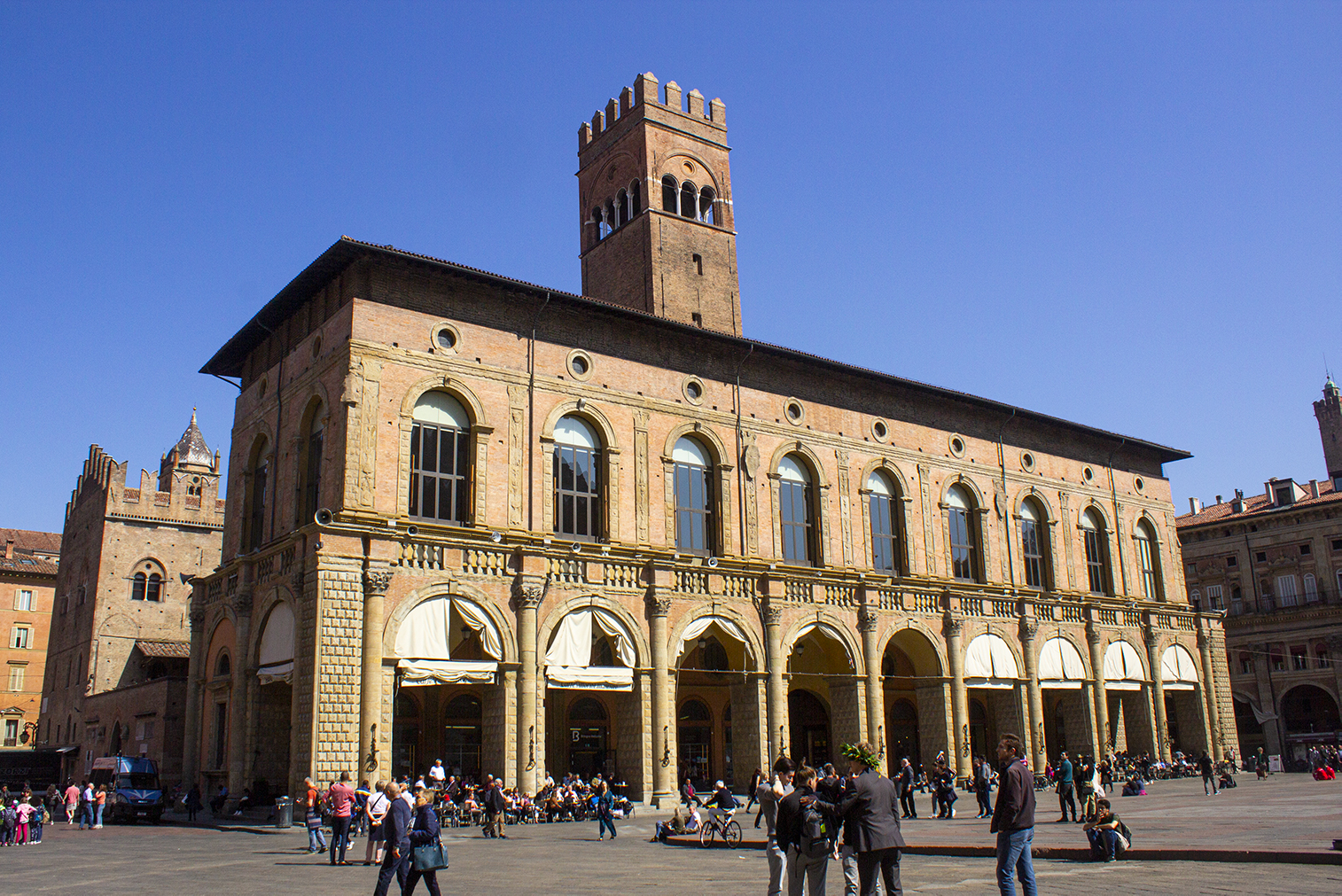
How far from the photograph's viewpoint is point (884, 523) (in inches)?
1406

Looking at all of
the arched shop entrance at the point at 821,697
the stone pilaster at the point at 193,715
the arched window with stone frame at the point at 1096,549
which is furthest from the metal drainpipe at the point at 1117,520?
the stone pilaster at the point at 193,715

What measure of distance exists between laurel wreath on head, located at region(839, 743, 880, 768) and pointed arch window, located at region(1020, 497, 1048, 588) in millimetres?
30914

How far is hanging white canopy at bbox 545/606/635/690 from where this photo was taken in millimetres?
27203

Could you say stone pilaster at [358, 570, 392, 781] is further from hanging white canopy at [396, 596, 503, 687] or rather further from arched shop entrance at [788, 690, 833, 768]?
arched shop entrance at [788, 690, 833, 768]

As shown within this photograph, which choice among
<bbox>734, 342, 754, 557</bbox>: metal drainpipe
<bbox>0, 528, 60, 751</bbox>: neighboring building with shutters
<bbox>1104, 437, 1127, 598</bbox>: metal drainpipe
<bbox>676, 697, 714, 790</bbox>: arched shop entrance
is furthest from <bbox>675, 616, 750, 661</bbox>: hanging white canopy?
<bbox>0, 528, 60, 751</bbox>: neighboring building with shutters

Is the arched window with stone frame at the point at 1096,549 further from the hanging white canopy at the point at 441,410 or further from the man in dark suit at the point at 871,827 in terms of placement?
the man in dark suit at the point at 871,827

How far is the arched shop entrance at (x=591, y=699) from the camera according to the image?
2744 centimetres

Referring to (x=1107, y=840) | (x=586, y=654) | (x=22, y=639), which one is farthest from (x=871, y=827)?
(x=22, y=639)

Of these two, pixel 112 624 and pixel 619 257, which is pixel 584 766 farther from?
pixel 112 624

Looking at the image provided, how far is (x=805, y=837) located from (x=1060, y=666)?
32.0m

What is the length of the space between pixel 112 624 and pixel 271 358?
81.2 ft

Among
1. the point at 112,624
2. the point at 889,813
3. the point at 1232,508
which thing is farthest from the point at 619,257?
the point at 1232,508

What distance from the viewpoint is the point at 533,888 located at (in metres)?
13.5

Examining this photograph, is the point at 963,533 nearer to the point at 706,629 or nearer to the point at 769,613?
the point at 769,613
